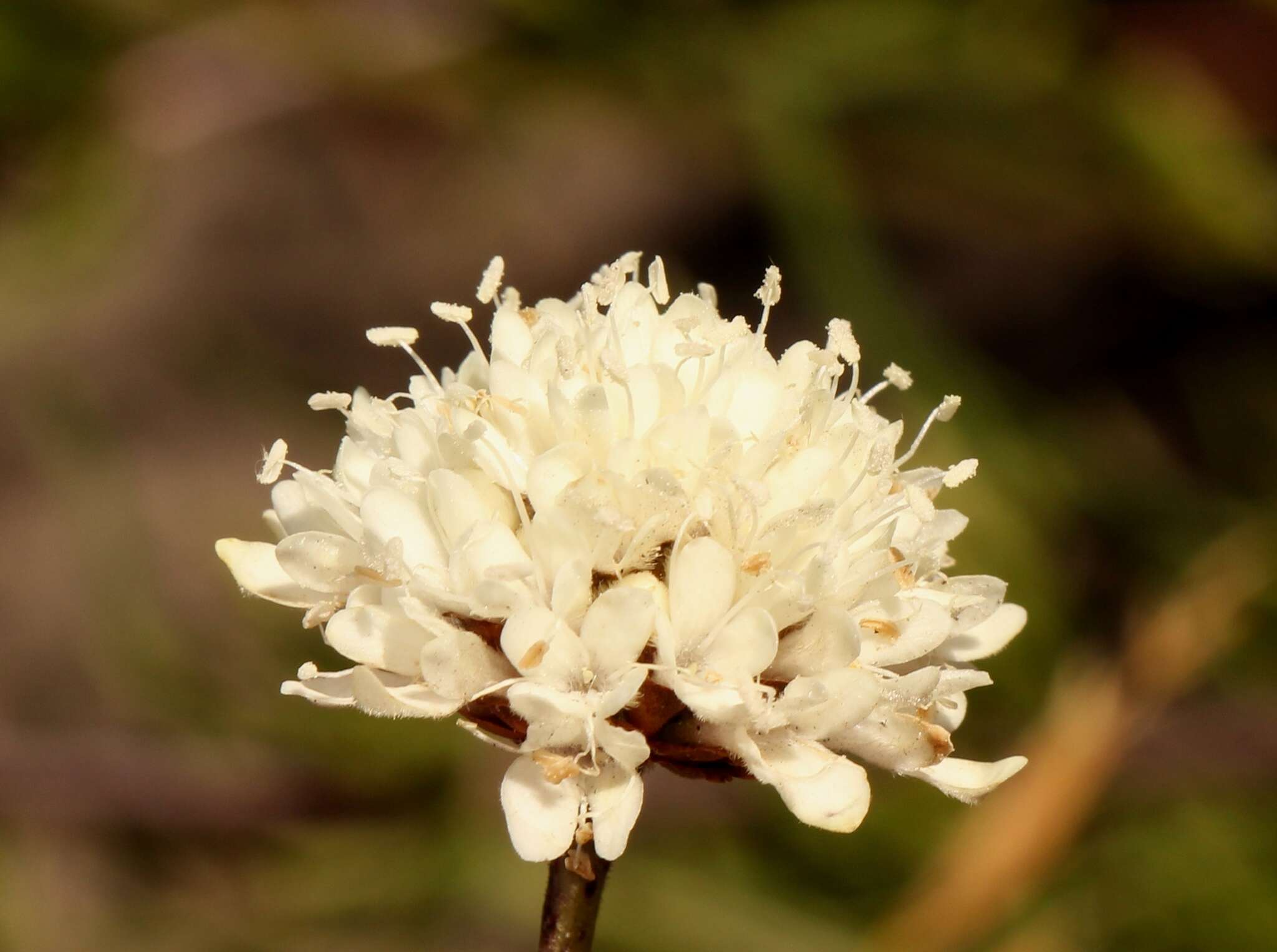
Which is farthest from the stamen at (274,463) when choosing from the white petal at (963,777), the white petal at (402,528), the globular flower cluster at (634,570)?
the white petal at (963,777)

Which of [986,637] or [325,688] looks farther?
[986,637]

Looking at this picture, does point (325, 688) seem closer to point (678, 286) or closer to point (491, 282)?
point (491, 282)

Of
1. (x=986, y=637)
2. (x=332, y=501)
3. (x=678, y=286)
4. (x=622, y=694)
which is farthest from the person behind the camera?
(x=678, y=286)

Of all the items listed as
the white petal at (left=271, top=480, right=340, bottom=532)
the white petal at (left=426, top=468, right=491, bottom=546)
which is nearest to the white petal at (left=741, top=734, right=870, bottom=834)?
the white petal at (left=426, top=468, right=491, bottom=546)

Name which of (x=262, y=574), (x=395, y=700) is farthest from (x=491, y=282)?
(x=395, y=700)

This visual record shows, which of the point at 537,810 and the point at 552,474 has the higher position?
the point at 552,474

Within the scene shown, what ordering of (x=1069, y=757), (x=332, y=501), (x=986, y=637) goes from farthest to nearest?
(x=1069, y=757) < (x=986, y=637) < (x=332, y=501)

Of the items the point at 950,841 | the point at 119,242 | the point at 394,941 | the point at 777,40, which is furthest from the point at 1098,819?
the point at 119,242

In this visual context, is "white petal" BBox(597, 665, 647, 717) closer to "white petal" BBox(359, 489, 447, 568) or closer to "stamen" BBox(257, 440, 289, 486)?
"white petal" BBox(359, 489, 447, 568)

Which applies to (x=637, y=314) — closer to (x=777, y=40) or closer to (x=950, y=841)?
(x=950, y=841)
